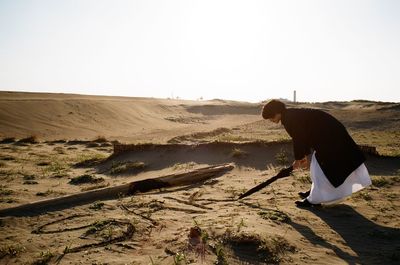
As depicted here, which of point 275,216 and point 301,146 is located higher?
point 301,146

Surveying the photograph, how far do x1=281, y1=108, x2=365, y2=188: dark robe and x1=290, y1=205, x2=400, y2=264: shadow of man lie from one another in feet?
1.60

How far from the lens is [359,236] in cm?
464

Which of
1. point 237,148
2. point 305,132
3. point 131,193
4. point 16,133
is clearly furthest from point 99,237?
point 16,133

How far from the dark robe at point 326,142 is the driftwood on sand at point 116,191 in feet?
8.83

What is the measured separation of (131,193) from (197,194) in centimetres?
123

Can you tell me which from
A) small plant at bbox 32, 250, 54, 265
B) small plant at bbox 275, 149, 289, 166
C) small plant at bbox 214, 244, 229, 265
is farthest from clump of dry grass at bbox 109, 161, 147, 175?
small plant at bbox 214, 244, 229, 265

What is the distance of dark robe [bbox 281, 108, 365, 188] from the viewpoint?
5.37m

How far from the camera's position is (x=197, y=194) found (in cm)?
687

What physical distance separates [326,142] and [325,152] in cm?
15

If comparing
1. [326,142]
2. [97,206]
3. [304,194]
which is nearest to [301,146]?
[326,142]

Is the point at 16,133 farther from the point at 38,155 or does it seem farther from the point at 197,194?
the point at 197,194

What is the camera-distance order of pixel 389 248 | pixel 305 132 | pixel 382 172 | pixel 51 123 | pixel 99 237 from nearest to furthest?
pixel 389 248 < pixel 99 237 < pixel 305 132 < pixel 382 172 < pixel 51 123

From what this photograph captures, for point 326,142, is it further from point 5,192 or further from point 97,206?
point 5,192

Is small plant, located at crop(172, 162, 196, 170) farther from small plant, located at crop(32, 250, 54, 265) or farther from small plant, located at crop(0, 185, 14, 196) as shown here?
small plant, located at crop(32, 250, 54, 265)
